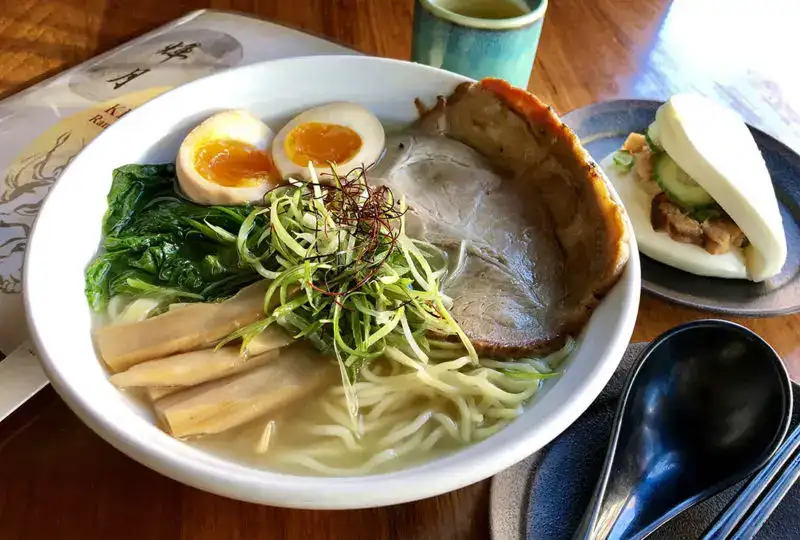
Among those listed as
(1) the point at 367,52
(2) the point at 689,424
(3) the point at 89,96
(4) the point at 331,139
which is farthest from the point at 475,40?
(3) the point at 89,96

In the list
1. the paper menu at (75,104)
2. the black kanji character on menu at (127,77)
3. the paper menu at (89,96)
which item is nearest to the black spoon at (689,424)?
the paper menu at (75,104)

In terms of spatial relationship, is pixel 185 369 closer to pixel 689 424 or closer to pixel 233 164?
pixel 233 164

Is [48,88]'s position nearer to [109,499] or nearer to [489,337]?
[109,499]

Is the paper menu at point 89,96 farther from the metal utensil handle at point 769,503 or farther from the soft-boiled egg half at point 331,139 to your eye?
the metal utensil handle at point 769,503

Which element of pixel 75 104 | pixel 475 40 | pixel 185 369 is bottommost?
pixel 75 104

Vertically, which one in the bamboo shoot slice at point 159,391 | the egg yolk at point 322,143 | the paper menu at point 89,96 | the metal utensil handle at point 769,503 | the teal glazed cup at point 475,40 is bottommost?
the paper menu at point 89,96

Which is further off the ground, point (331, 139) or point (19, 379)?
point (331, 139)

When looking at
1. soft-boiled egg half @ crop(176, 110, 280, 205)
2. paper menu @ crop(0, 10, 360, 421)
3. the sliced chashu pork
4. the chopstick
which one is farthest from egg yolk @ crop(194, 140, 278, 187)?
the chopstick
